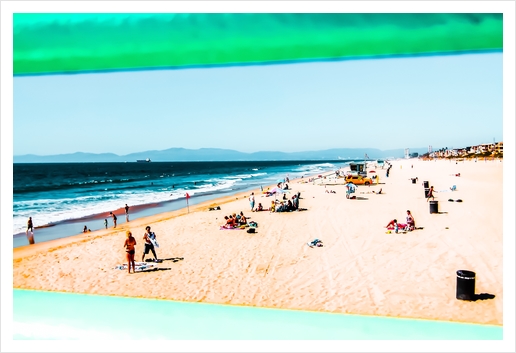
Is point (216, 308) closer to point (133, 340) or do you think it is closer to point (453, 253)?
point (133, 340)

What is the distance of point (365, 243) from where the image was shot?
16.5ft

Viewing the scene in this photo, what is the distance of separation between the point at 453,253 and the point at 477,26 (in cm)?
254

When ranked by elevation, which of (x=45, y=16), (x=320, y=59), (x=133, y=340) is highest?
(x=45, y=16)

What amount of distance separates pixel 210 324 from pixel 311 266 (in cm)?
166

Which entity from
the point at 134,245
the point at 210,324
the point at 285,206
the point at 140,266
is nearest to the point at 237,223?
the point at 285,206

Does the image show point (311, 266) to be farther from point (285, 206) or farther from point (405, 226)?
point (285, 206)

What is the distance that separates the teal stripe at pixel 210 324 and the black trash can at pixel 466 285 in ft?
1.34

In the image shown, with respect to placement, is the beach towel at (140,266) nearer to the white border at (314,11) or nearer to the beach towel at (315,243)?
the white border at (314,11)

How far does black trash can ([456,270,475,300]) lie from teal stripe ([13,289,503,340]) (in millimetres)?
409

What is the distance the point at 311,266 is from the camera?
4215 mm

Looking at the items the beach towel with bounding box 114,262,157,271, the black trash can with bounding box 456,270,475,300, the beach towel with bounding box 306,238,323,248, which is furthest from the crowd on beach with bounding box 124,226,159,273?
the black trash can with bounding box 456,270,475,300

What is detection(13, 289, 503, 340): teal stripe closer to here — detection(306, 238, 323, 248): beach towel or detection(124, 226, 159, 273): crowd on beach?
detection(124, 226, 159, 273): crowd on beach

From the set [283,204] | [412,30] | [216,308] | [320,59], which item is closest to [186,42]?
[320,59]

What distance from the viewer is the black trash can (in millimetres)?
3125
